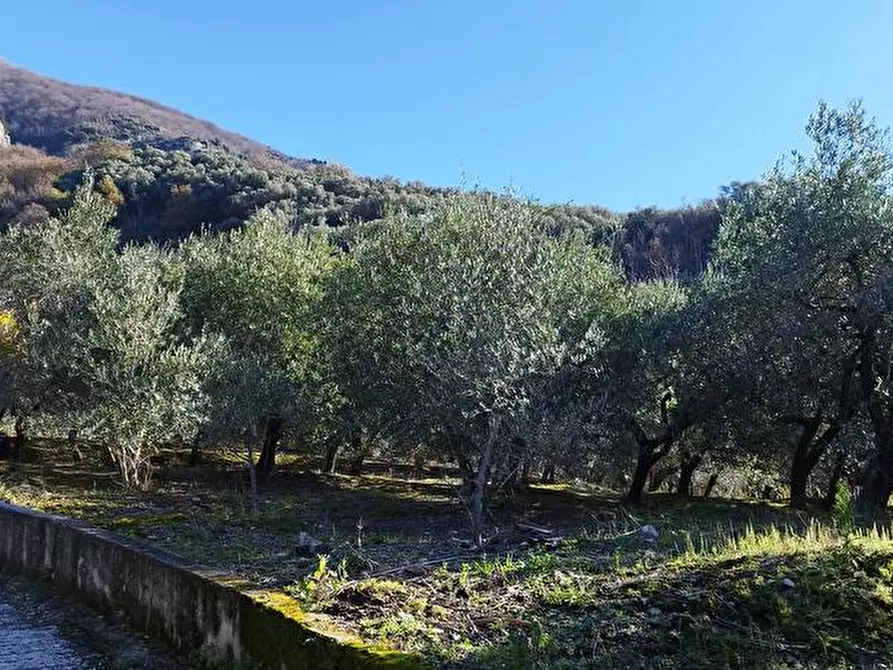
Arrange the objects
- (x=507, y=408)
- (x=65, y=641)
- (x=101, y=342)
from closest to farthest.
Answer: (x=65, y=641)
(x=507, y=408)
(x=101, y=342)

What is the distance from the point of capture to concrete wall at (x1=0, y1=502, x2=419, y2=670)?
4.89 meters

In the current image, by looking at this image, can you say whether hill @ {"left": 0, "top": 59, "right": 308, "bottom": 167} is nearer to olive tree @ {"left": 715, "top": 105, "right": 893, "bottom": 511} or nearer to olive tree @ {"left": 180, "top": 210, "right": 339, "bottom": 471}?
olive tree @ {"left": 180, "top": 210, "right": 339, "bottom": 471}

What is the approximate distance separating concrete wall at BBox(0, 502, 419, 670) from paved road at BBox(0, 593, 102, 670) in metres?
0.56

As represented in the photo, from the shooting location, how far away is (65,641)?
741 cm

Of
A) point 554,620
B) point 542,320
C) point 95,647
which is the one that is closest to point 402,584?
point 554,620

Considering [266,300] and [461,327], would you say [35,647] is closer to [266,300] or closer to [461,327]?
[461,327]

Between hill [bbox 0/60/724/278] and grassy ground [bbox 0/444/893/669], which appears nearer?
grassy ground [bbox 0/444/893/669]

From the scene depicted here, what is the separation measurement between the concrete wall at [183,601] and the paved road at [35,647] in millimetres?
564

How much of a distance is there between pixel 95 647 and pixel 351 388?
12.8 meters

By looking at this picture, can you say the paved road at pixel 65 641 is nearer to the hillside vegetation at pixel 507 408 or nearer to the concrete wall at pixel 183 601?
the concrete wall at pixel 183 601

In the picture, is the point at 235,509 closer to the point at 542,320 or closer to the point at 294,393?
the point at 294,393

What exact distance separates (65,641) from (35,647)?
28 centimetres

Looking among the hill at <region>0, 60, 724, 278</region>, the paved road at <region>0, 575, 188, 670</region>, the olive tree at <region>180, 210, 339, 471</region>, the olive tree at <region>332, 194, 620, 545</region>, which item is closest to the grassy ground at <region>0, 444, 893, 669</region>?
the paved road at <region>0, 575, 188, 670</region>

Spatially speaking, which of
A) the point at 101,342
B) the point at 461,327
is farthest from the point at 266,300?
the point at 461,327
